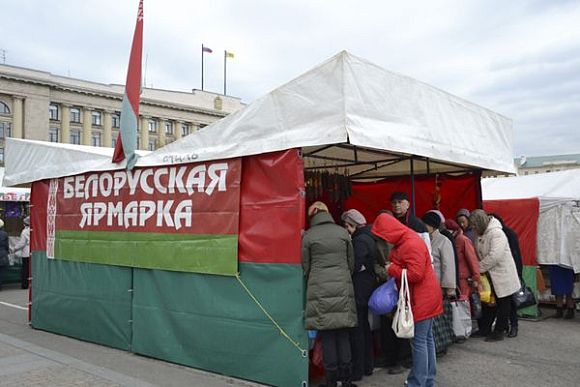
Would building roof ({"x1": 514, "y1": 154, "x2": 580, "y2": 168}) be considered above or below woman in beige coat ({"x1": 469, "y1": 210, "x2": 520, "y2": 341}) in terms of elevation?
above

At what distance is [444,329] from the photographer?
5.74 metres

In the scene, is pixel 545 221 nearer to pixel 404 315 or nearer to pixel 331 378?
pixel 404 315

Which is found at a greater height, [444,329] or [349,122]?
[349,122]

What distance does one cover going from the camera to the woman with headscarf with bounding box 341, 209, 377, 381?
4.77 meters

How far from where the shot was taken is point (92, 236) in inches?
265

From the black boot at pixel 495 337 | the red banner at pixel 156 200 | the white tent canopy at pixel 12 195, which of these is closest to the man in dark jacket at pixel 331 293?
the red banner at pixel 156 200

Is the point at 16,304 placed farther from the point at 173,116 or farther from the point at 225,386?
the point at 173,116

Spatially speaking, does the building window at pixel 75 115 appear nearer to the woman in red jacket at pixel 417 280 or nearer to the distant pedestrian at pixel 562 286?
the distant pedestrian at pixel 562 286

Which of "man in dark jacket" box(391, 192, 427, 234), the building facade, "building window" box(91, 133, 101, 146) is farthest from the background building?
"man in dark jacket" box(391, 192, 427, 234)

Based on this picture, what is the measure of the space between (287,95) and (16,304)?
858 cm

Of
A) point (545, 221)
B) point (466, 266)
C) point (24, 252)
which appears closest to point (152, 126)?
point (24, 252)

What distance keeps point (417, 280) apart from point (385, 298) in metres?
0.36

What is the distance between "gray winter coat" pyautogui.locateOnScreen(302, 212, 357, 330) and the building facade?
55.4m

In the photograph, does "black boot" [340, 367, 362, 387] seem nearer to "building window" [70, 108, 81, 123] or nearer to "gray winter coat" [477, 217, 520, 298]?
"gray winter coat" [477, 217, 520, 298]
